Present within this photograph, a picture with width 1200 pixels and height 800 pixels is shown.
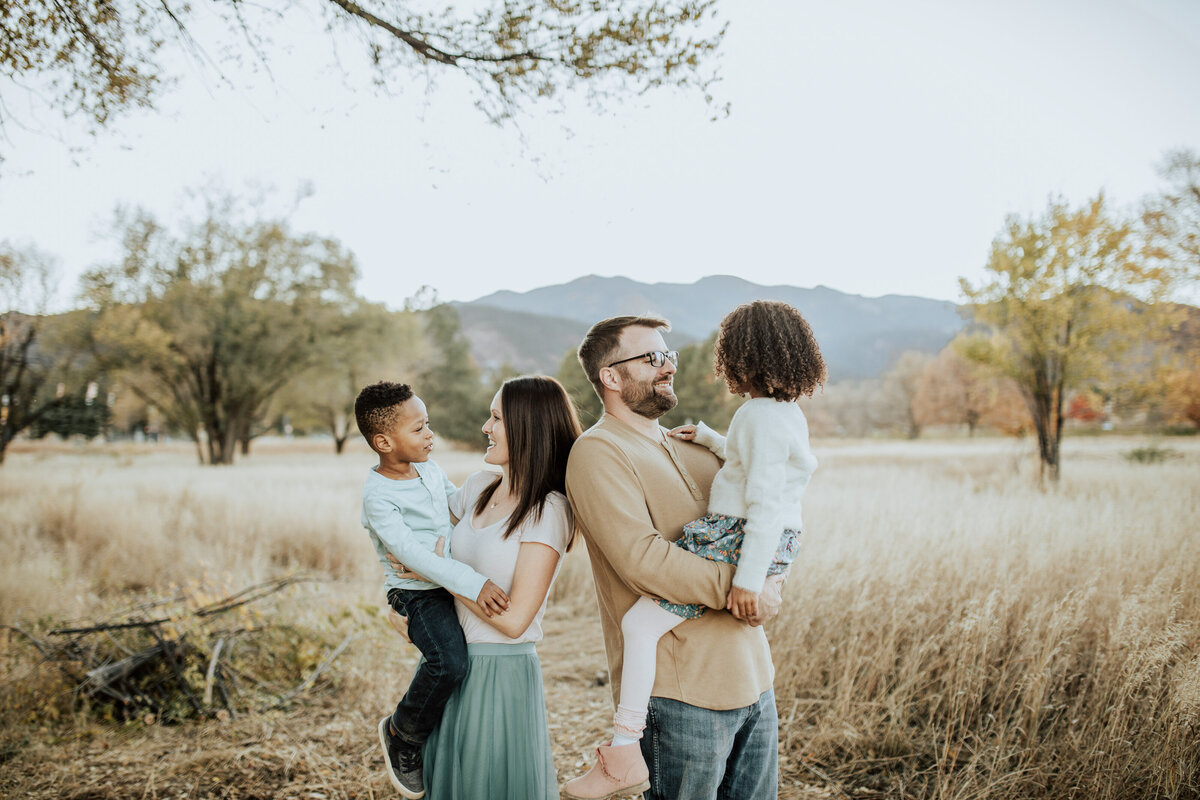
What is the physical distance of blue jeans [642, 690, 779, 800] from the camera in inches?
72.4

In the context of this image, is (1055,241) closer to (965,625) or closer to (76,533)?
(965,625)

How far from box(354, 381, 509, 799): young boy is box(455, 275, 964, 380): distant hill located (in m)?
0.87

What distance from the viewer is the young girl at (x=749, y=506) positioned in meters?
1.77

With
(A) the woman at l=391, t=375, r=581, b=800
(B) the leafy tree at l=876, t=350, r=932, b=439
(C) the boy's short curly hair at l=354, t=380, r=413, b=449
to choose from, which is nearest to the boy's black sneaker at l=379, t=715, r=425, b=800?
(A) the woman at l=391, t=375, r=581, b=800

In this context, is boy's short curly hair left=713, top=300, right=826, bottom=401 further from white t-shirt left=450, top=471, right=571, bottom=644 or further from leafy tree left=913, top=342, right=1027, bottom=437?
leafy tree left=913, top=342, right=1027, bottom=437

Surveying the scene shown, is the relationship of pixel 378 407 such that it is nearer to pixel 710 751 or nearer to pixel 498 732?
pixel 498 732

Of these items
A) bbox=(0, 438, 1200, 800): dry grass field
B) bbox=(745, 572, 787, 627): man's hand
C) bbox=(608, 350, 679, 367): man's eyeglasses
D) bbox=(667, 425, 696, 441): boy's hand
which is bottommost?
bbox=(0, 438, 1200, 800): dry grass field

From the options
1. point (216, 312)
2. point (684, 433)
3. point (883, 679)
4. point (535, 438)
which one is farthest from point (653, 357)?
point (216, 312)

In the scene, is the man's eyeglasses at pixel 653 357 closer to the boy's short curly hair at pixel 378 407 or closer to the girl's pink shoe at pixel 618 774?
the boy's short curly hair at pixel 378 407

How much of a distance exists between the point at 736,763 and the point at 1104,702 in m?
2.47

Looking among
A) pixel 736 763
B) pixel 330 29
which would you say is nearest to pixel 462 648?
pixel 736 763

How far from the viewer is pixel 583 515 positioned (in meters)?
1.87

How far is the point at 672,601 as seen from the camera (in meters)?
1.79

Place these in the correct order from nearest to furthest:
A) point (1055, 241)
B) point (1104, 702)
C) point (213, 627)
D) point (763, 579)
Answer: point (763, 579)
point (1104, 702)
point (213, 627)
point (1055, 241)
